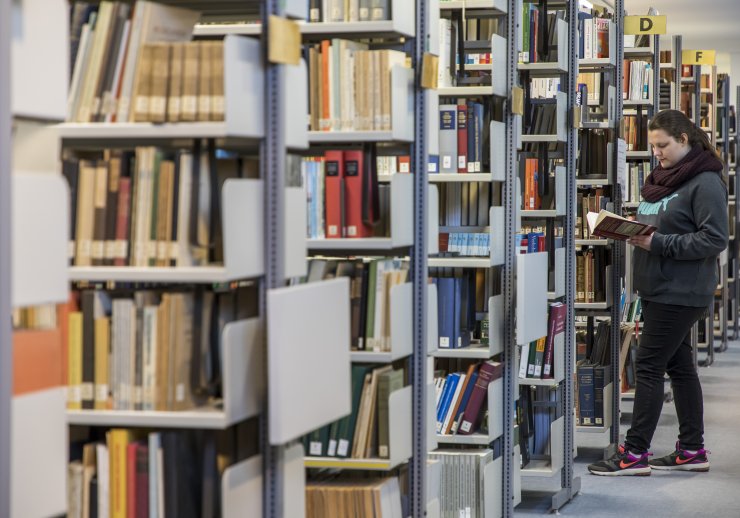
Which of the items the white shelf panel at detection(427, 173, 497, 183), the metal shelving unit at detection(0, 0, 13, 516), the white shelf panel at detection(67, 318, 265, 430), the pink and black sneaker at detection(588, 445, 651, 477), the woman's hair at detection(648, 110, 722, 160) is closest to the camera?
the metal shelving unit at detection(0, 0, 13, 516)

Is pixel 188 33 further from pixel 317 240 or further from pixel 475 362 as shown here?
pixel 475 362

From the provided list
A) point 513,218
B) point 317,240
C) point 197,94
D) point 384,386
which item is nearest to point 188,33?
point 197,94

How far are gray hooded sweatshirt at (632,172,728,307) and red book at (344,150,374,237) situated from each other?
1.99 meters

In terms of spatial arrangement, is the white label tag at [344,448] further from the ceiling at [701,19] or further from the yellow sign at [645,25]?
the ceiling at [701,19]

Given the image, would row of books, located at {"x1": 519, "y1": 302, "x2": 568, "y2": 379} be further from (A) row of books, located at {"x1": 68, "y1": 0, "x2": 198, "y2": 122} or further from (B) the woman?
(A) row of books, located at {"x1": 68, "y1": 0, "x2": 198, "y2": 122}

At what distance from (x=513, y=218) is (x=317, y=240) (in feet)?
3.50

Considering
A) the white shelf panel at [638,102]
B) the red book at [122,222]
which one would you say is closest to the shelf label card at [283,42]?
the red book at [122,222]

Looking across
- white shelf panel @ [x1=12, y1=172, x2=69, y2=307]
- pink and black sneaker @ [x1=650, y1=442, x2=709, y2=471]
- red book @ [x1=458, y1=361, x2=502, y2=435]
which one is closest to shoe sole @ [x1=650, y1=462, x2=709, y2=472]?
pink and black sneaker @ [x1=650, y1=442, x2=709, y2=471]

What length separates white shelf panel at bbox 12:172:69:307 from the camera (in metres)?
1.93

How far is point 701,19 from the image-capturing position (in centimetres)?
1229

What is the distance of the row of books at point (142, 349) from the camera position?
101 inches

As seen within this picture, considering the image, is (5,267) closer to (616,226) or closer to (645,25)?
(616,226)

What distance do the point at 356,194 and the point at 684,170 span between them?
2.15 metres

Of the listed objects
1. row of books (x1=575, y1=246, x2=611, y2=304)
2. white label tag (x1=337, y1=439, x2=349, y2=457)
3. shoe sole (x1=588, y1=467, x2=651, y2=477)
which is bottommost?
shoe sole (x1=588, y1=467, x2=651, y2=477)
